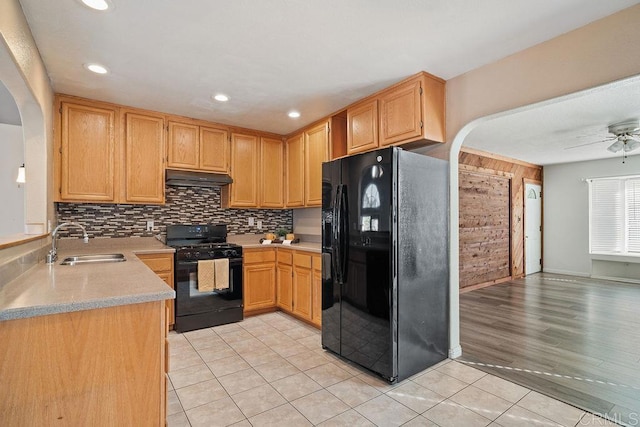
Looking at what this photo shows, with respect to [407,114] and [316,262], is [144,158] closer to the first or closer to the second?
[316,262]

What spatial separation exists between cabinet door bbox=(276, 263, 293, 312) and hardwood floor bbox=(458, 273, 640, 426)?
1928 mm

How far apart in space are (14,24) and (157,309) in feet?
5.46

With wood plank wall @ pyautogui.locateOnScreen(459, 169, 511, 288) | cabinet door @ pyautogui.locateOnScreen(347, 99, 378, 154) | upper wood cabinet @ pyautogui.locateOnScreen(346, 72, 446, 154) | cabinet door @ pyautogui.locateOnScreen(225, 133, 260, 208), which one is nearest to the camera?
upper wood cabinet @ pyautogui.locateOnScreen(346, 72, 446, 154)

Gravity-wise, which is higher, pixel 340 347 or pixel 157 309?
pixel 157 309

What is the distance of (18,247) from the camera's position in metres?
1.75

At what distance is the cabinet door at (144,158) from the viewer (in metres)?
3.46

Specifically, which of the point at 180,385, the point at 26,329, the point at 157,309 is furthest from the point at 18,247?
the point at 180,385

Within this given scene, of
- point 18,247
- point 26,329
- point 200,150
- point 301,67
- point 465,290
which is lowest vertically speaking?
point 465,290

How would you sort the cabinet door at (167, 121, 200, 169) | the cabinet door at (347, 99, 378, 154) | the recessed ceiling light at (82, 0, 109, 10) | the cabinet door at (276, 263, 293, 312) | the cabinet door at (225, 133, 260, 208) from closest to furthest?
the recessed ceiling light at (82, 0, 109, 10) < the cabinet door at (347, 99, 378, 154) < the cabinet door at (167, 121, 200, 169) < the cabinet door at (276, 263, 293, 312) < the cabinet door at (225, 133, 260, 208)

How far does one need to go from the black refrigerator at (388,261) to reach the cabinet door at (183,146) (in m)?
1.88

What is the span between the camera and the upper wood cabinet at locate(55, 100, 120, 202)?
10.3 feet

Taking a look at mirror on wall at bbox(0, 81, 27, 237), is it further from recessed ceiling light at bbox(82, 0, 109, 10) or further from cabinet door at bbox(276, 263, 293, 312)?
cabinet door at bbox(276, 263, 293, 312)

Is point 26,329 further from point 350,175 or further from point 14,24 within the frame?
point 350,175

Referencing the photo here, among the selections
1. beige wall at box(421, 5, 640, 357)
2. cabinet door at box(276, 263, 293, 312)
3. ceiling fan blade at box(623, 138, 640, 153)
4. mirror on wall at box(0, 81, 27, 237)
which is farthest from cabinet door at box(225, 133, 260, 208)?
ceiling fan blade at box(623, 138, 640, 153)
